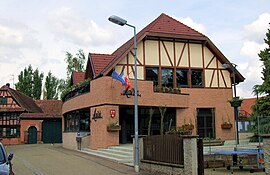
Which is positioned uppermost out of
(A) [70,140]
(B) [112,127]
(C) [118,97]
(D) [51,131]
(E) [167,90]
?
(E) [167,90]

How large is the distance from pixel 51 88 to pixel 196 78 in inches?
1841

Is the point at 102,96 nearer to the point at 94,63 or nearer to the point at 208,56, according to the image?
the point at 94,63

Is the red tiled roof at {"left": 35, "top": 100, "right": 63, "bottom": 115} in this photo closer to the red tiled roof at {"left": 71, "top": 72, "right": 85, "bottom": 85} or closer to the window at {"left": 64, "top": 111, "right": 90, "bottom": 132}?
the red tiled roof at {"left": 71, "top": 72, "right": 85, "bottom": 85}

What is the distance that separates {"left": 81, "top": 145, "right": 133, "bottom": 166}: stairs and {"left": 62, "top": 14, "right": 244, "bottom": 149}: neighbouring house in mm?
1701

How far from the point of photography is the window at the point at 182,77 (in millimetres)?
30172

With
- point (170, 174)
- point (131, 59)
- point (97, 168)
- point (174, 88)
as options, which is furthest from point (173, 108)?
point (170, 174)

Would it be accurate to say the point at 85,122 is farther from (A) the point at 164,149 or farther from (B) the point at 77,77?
(A) the point at 164,149

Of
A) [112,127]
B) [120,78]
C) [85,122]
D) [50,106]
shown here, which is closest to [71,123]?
[85,122]

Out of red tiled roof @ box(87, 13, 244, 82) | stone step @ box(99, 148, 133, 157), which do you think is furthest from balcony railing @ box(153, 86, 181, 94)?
stone step @ box(99, 148, 133, 157)

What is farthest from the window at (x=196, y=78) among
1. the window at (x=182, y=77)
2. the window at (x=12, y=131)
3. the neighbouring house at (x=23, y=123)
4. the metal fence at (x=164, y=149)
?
the window at (x=12, y=131)

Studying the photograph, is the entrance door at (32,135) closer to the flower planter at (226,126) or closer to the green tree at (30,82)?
the green tree at (30,82)

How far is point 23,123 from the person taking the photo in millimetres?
48000

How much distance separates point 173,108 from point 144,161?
1312cm

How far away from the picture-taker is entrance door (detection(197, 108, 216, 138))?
98.0ft
